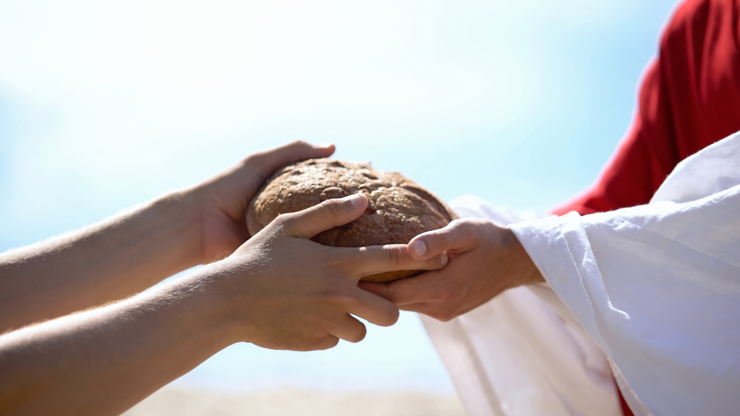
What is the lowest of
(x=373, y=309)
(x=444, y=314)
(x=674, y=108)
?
(x=444, y=314)

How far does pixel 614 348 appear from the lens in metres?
1.59

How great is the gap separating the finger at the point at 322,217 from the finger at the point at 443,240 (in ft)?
0.80

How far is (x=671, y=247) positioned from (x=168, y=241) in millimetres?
2065

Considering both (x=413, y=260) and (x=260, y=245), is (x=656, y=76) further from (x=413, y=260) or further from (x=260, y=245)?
(x=260, y=245)

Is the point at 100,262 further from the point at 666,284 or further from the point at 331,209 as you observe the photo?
the point at 666,284

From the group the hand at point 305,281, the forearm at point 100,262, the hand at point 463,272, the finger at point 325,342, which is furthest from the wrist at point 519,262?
the forearm at point 100,262

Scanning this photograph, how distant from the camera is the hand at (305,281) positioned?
1.48 meters

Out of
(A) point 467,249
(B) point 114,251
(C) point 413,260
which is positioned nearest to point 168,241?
(B) point 114,251

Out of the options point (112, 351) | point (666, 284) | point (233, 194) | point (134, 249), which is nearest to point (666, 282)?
point (666, 284)

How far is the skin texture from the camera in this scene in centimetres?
115

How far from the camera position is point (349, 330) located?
168 cm

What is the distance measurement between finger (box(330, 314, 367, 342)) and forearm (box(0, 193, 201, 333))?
0.99m

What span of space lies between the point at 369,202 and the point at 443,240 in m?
0.33

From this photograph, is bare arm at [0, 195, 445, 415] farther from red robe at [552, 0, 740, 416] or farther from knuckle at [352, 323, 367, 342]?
red robe at [552, 0, 740, 416]
